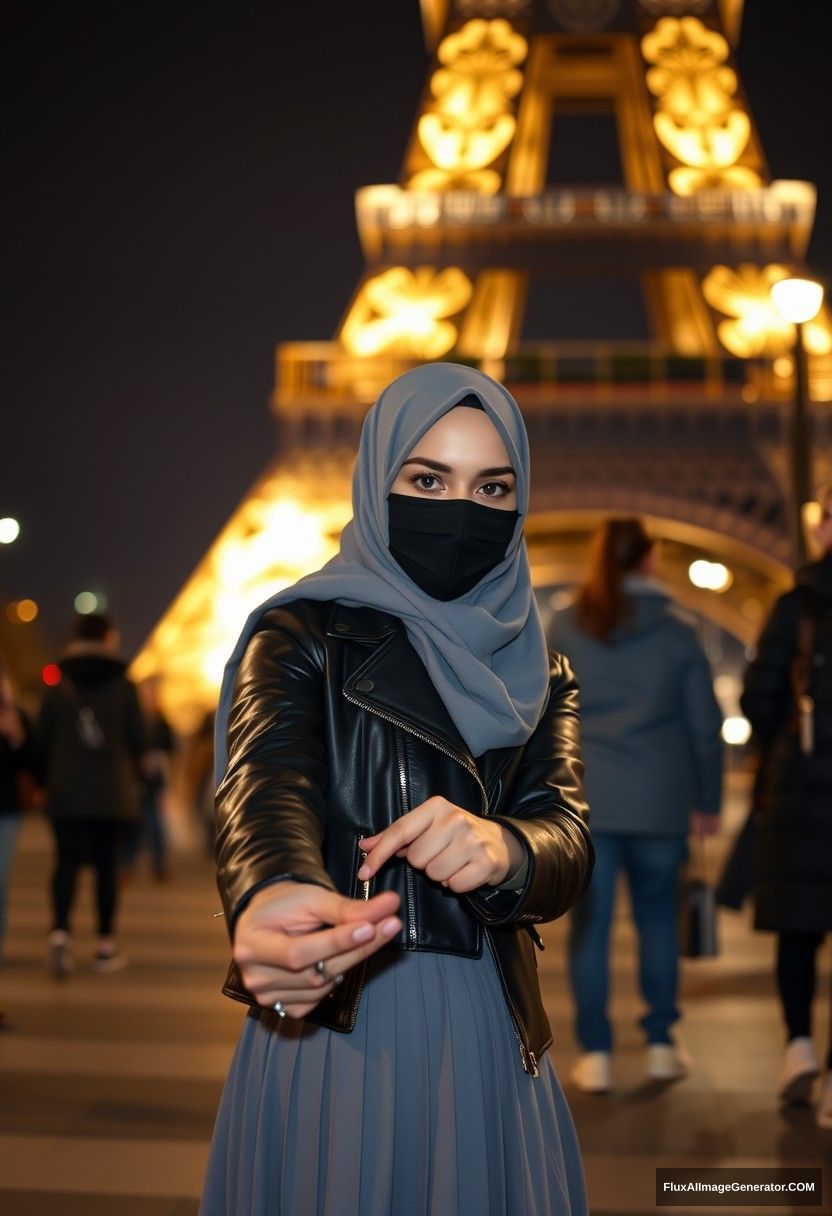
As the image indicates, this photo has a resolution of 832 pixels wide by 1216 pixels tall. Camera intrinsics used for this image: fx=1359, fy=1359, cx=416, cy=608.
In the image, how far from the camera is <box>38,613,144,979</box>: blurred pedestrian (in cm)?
668

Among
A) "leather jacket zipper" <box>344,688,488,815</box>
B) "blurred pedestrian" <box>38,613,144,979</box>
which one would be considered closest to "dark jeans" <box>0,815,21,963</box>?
"blurred pedestrian" <box>38,613,144,979</box>

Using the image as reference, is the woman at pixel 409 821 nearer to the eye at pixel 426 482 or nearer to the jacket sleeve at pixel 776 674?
the eye at pixel 426 482

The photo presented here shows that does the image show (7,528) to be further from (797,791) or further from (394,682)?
(394,682)

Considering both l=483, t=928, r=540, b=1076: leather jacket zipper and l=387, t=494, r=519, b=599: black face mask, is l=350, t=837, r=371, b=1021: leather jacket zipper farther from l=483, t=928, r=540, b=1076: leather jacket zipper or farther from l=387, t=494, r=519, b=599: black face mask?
l=387, t=494, r=519, b=599: black face mask

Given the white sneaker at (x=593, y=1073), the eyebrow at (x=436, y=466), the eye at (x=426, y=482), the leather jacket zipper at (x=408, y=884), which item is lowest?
the white sneaker at (x=593, y=1073)

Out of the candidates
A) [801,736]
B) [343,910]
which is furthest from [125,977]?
[343,910]

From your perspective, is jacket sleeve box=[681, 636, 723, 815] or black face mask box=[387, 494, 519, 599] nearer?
black face mask box=[387, 494, 519, 599]

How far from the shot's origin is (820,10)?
31.4 metres

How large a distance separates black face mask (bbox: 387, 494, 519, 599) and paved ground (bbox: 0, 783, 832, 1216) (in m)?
2.04

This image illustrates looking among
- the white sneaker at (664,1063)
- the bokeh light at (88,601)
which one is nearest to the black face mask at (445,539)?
the white sneaker at (664,1063)

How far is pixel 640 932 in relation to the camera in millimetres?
4828

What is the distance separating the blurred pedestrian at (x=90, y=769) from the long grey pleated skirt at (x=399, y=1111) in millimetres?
4973

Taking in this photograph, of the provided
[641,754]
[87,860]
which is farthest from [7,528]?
[641,754]

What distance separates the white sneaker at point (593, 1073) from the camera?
14.4ft
